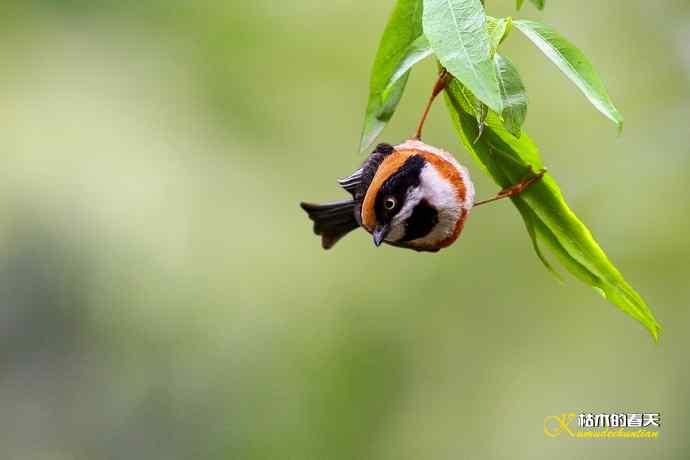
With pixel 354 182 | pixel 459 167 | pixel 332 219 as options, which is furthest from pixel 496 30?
pixel 332 219

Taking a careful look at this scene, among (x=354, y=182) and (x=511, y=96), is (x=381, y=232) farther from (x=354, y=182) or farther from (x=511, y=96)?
(x=511, y=96)

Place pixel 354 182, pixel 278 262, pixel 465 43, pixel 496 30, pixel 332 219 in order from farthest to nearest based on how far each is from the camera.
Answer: pixel 278 262
pixel 332 219
pixel 354 182
pixel 496 30
pixel 465 43

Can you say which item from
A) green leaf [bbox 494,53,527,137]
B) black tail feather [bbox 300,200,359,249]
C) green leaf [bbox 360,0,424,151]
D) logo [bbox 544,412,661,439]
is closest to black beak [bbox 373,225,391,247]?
black tail feather [bbox 300,200,359,249]

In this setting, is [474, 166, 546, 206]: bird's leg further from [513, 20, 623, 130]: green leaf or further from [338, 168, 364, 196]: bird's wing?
[338, 168, 364, 196]: bird's wing

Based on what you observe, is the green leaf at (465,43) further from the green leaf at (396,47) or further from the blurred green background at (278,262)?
the blurred green background at (278,262)

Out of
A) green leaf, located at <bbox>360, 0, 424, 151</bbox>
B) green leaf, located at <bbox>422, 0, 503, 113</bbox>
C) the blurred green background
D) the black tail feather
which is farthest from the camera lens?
the blurred green background

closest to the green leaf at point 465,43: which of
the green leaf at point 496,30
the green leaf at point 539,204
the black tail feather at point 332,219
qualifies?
the green leaf at point 496,30

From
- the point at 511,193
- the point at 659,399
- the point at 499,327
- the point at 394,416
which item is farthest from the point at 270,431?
the point at 511,193
